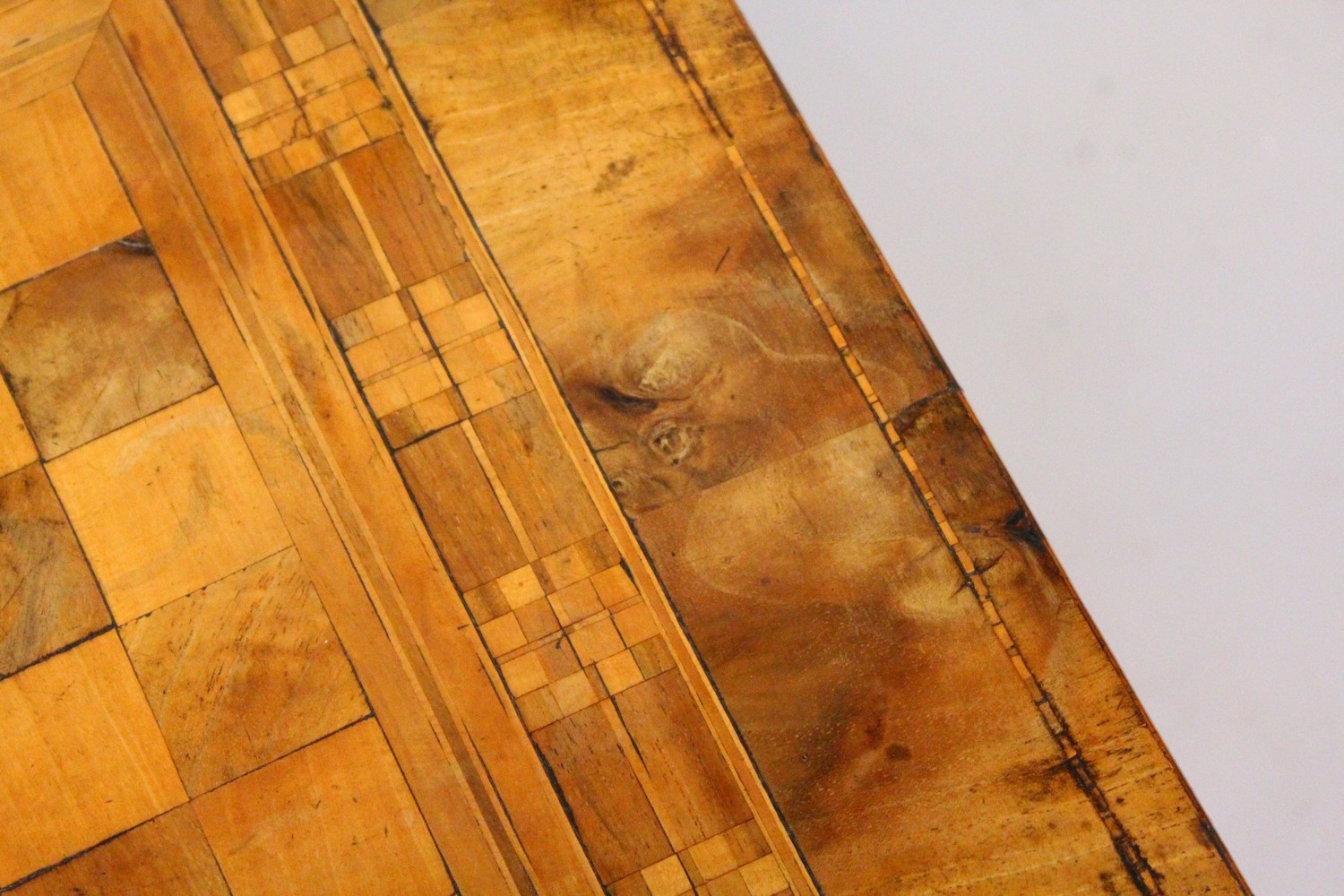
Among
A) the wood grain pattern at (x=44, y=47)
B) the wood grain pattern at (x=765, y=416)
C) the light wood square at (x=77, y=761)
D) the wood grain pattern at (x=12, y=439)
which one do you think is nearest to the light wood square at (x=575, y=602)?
the wood grain pattern at (x=765, y=416)

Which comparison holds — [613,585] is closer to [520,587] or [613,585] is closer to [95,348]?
[520,587]

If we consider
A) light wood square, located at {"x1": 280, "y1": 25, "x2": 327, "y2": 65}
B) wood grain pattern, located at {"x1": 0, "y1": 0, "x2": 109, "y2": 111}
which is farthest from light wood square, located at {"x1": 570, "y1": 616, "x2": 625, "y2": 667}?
wood grain pattern, located at {"x1": 0, "y1": 0, "x2": 109, "y2": 111}

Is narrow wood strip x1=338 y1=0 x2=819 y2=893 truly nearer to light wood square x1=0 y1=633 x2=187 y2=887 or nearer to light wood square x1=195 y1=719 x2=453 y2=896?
light wood square x1=195 y1=719 x2=453 y2=896

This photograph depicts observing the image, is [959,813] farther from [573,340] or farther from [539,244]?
[539,244]

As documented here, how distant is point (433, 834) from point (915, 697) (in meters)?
0.74

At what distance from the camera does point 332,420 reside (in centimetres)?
135

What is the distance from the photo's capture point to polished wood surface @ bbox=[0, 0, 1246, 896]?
1.30 metres

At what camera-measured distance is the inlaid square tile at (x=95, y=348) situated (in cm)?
136

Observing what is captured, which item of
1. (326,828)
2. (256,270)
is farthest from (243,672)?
(256,270)

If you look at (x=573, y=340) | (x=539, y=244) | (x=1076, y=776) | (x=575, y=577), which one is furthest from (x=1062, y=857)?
(x=539, y=244)

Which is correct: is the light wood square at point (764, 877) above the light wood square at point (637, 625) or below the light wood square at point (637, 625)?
below

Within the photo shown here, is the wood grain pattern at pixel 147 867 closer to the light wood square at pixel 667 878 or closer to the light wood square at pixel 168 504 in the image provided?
the light wood square at pixel 168 504

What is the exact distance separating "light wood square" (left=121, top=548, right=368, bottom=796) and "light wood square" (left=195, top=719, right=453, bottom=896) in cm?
3

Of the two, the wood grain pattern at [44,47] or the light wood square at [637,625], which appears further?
the wood grain pattern at [44,47]
